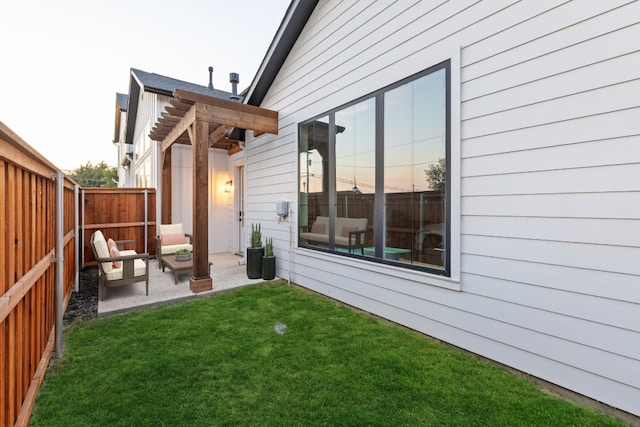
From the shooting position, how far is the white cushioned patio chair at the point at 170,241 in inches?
248

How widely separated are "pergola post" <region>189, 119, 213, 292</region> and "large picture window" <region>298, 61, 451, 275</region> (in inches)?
67.3

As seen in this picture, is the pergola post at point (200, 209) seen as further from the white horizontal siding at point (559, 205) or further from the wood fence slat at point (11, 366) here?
the white horizontal siding at point (559, 205)

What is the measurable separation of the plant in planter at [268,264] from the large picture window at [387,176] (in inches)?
41.5

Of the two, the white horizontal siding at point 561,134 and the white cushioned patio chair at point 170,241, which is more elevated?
the white horizontal siding at point 561,134

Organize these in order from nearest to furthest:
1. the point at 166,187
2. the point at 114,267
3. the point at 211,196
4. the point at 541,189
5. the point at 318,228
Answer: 1. the point at 541,189
2. the point at 114,267
3. the point at 318,228
4. the point at 166,187
5. the point at 211,196

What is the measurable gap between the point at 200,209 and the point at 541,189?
434 centimetres

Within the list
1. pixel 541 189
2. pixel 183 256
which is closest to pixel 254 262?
pixel 183 256

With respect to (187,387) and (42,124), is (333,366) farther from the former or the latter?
(42,124)

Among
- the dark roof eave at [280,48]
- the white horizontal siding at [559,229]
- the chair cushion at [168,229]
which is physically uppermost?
the dark roof eave at [280,48]

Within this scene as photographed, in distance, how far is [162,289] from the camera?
4.73 m

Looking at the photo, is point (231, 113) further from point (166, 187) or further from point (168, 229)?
point (166, 187)

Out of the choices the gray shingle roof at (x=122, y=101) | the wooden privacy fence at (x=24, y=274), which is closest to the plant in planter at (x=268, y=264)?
the wooden privacy fence at (x=24, y=274)

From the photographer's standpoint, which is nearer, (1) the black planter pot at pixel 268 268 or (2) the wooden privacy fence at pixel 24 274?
(2) the wooden privacy fence at pixel 24 274

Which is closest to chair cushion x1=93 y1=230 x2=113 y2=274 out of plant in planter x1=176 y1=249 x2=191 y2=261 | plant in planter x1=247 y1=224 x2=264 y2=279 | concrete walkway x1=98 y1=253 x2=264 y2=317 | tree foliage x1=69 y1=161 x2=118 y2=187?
concrete walkway x1=98 y1=253 x2=264 y2=317
